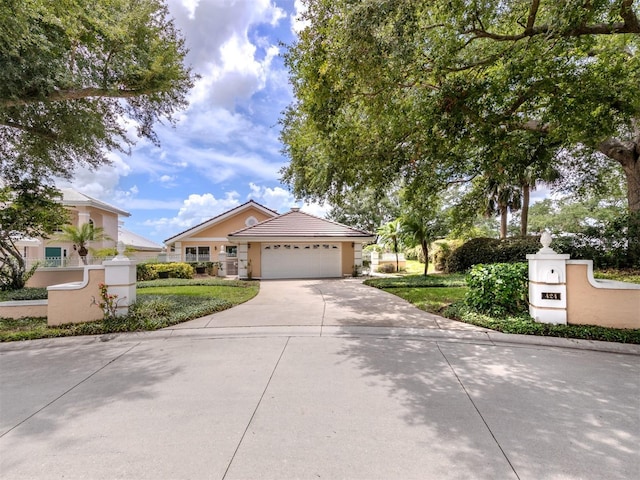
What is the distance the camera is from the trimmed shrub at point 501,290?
679cm

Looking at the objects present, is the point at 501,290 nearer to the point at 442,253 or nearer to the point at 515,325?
the point at 515,325

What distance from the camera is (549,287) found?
20.4ft

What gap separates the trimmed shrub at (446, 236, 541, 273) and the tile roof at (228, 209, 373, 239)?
503cm

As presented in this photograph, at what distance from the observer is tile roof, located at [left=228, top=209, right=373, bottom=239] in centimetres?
1703

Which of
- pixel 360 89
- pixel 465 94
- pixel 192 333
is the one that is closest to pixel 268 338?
pixel 192 333

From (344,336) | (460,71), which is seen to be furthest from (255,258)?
(460,71)

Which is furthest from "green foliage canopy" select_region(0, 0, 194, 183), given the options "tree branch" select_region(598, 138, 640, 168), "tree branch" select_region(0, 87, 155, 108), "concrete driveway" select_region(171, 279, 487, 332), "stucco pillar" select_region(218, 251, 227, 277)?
"tree branch" select_region(598, 138, 640, 168)

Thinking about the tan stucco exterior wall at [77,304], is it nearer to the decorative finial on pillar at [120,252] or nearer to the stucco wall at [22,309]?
the decorative finial on pillar at [120,252]

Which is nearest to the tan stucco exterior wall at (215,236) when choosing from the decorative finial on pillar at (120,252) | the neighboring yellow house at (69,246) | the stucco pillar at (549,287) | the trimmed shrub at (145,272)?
the trimmed shrub at (145,272)

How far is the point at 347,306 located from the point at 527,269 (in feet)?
14.6

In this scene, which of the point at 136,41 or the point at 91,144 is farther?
the point at 91,144

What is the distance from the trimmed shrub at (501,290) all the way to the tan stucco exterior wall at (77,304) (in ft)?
27.9

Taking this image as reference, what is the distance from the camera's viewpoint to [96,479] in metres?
2.35

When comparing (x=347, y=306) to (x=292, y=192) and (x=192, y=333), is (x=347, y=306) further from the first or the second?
(x=292, y=192)
